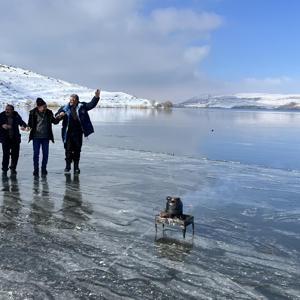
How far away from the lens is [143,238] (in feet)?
17.8

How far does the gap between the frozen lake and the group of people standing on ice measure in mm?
532

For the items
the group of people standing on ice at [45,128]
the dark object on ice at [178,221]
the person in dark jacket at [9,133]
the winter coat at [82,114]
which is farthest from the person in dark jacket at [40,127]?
the dark object on ice at [178,221]

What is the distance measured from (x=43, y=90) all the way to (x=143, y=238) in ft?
432

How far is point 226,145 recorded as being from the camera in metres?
19.9

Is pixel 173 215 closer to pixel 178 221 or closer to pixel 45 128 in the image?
pixel 178 221

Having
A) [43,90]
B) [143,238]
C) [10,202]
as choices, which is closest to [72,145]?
[10,202]

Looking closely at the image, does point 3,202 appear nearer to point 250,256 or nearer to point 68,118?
point 68,118

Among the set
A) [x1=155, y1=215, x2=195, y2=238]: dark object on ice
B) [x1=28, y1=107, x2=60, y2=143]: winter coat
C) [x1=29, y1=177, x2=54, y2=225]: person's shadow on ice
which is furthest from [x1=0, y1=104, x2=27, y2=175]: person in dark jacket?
[x1=155, y1=215, x2=195, y2=238]: dark object on ice

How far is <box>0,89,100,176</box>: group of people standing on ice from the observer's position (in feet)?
31.9

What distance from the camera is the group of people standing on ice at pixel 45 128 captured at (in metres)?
9.71

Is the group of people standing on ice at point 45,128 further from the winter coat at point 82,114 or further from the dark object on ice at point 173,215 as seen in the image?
the dark object on ice at point 173,215

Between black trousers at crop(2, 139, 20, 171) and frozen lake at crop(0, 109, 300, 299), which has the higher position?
black trousers at crop(2, 139, 20, 171)

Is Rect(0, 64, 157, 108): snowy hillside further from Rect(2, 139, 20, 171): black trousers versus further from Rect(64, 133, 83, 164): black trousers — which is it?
Rect(64, 133, 83, 164): black trousers

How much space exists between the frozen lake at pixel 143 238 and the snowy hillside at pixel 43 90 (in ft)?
335
